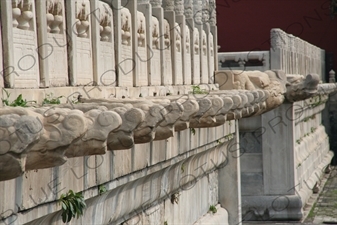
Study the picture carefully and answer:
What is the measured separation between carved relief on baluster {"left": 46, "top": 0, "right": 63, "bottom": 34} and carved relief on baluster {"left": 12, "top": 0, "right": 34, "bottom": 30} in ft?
1.45

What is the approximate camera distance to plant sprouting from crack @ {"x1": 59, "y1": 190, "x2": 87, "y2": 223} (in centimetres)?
681

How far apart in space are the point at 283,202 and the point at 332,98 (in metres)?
10.7

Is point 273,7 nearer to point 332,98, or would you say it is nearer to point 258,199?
point 332,98

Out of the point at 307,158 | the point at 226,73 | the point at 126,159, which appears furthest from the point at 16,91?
the point at 307,158

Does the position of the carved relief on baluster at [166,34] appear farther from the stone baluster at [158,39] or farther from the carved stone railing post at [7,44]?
the carved stone railing post at [7,44]

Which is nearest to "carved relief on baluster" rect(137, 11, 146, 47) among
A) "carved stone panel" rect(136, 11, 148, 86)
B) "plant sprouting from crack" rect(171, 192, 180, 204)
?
"carved stone panel" rect(136, 11, 148, 86)

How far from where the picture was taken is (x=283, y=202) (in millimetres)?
19656

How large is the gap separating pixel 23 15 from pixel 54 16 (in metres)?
0.65

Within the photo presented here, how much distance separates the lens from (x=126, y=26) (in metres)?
9.14

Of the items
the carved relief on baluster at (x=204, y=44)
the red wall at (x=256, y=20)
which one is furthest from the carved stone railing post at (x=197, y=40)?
the red wall at (x=256, y=20)

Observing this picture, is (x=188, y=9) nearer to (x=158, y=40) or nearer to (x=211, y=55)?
(x=211, y=55)

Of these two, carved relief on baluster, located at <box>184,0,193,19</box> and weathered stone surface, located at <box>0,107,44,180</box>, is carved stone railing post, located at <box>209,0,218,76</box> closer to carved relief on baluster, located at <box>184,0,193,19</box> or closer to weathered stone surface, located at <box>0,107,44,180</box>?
carved relief on baluster, located at <box>184,0,193,19</box>

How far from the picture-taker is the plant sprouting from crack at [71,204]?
6808 mm

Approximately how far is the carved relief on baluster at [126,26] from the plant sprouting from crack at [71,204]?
2369mm
